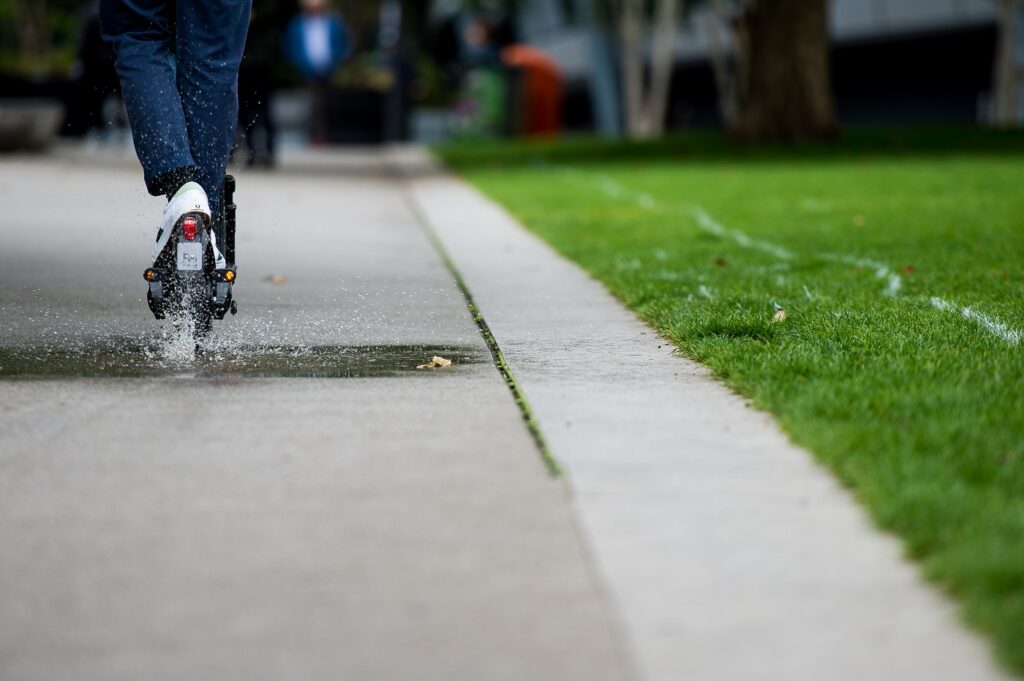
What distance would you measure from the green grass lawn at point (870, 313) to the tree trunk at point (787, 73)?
23.0 feet

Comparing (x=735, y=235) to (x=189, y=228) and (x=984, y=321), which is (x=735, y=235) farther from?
(x=189, y=228)

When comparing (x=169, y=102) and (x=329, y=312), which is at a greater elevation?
(x=169, y=102)

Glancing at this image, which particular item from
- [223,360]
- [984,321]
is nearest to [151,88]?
Result: [223,360]

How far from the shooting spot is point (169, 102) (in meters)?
5.80

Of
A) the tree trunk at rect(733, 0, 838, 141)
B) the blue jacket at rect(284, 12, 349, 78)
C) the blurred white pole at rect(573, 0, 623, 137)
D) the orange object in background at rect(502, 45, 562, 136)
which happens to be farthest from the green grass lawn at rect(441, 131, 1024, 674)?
the blurred white pole at rect(573, 0, 623, 137)

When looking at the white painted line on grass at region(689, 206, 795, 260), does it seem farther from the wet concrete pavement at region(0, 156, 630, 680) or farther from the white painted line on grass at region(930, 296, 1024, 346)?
the wet concrete pavement at region(0, 156, 630, 680)

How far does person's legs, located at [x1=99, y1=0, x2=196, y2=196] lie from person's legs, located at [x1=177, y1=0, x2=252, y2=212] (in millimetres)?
80

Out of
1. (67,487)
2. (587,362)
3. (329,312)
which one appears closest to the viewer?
(67,487)

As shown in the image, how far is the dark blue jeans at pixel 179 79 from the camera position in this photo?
19.0ft

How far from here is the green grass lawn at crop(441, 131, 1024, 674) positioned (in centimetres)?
352

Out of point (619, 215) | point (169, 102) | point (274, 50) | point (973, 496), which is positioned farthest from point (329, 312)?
point (274, 50)

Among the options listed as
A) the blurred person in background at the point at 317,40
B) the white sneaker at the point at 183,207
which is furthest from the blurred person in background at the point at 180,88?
the blurred person in background at the point at 317,40

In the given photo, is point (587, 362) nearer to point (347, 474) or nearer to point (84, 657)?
point (347, 474)

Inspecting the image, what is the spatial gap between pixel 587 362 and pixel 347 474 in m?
1.76
